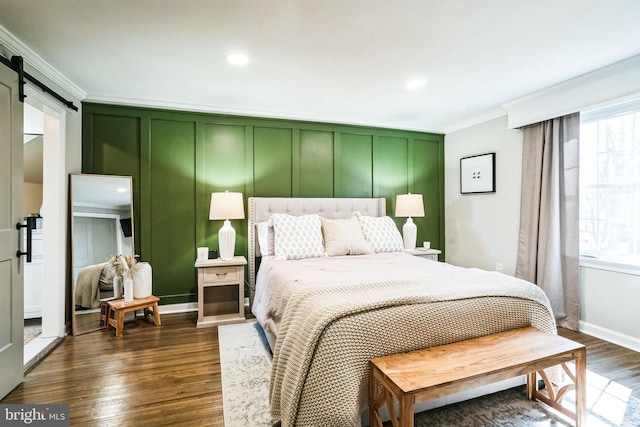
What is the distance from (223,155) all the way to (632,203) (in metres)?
4.19

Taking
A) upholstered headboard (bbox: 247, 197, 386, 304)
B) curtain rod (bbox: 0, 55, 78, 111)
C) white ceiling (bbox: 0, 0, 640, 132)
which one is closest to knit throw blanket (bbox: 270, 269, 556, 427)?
white ceiling (bbox: 0, 0, 640, 132)

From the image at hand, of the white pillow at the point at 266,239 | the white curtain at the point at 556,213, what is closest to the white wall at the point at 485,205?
the white curtain at the point at 556,213

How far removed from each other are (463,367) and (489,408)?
0.69 m

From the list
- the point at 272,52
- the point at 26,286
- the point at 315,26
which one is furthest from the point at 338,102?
the point at 26,286

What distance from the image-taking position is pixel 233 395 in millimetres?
2000

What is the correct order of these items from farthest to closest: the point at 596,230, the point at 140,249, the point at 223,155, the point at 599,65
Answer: the point at 223,155 < the point at 140,249 < the point at 596,230 < the point at 599,65

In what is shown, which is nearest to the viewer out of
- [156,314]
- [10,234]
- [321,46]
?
[10,234]

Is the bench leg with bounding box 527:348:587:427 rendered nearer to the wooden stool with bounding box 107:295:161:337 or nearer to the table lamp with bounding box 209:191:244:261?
the table lamp with bounding box 209:191:244:261

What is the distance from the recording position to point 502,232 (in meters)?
3.93

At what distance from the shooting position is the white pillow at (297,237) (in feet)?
10.6

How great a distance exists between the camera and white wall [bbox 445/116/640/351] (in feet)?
9.15

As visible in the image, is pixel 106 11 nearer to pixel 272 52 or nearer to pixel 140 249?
pixel 272 52

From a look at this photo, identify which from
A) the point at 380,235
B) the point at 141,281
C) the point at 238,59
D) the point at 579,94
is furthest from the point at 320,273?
the point at 579,94

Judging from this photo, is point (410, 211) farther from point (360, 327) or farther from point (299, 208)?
point (360, 327)
